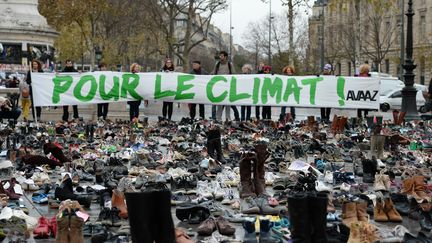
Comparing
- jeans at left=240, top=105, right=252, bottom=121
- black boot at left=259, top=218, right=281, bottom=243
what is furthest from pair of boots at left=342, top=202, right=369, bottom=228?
jeans at left=240, top=105, right=252, bottom=121

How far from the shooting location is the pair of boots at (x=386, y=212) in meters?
8.01

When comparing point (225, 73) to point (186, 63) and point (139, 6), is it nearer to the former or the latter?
point (186, 63)

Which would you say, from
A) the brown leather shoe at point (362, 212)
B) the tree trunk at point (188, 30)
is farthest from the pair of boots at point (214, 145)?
the tree trunk at point (188, 30)

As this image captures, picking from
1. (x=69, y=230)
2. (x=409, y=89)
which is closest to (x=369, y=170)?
(x=69, y=230)

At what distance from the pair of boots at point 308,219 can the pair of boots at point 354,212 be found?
1.13 metres

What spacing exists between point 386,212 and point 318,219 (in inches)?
74.1

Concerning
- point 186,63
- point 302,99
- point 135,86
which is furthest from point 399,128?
point 186,63

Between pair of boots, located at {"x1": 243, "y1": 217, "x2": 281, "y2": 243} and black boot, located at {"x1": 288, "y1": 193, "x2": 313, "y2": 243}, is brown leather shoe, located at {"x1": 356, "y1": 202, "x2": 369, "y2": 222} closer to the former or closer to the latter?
pair of boots, located at {"x1": 243, "y1": 217, "x2": 281, "y2": 243}

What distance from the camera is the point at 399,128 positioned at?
19.8m

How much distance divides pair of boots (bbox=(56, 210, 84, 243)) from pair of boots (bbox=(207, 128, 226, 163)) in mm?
5858

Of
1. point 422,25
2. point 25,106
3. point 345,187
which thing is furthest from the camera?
point 422,25

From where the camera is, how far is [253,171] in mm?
9242

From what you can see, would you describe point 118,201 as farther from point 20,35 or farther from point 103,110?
point 20,35

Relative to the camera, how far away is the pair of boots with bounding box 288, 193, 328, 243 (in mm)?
6379
